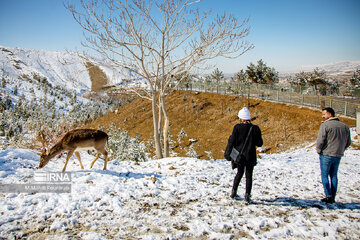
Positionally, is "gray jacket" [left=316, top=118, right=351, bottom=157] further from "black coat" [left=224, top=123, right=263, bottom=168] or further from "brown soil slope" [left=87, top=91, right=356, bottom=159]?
"brown soil slope" [left=87, top=91, right=356, bottom=159]

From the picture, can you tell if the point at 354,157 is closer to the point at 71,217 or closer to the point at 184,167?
the point at 184,167

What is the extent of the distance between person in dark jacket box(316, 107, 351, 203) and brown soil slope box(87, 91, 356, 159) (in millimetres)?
16833

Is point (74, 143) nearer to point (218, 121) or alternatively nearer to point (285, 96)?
point (285, 96)

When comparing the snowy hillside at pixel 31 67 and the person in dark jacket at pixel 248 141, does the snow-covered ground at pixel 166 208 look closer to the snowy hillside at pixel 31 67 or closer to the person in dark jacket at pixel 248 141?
A: the person in dark jacket at pixel 248 141

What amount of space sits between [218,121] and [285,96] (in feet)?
40.7

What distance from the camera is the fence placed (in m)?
20.8

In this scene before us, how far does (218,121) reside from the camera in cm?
3947

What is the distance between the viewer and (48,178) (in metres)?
5.01

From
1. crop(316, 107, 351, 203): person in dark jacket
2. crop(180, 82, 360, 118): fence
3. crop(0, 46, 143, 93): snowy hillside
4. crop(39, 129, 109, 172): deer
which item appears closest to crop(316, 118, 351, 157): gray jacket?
crop(316, 107, 351, 203): person in dark jacket

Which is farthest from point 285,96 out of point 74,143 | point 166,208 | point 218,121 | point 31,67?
point 31,67

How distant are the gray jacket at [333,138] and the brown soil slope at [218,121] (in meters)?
17.0

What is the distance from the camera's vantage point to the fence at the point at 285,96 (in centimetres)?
2084

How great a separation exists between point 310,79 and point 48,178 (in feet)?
169

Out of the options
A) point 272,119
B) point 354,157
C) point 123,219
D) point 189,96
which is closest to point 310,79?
point 272,119
